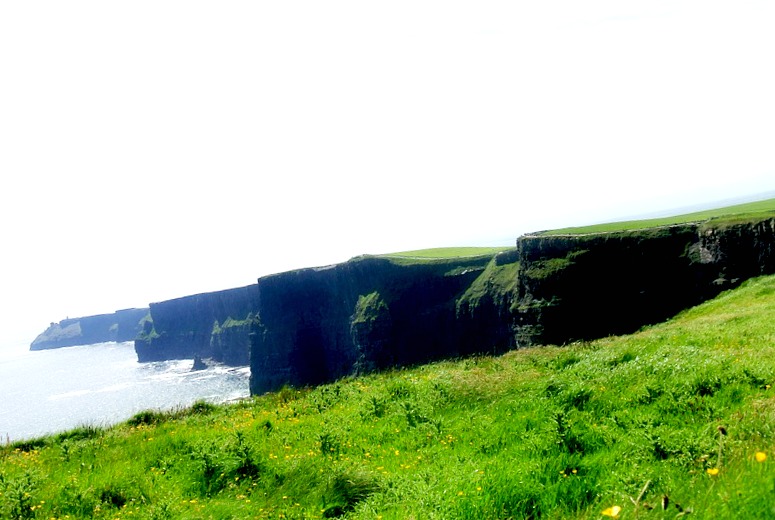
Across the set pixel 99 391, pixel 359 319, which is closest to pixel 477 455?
pixel 359 319

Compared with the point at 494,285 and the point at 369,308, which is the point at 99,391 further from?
the point at 494,285

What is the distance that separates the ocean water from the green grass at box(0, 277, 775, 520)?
73.9 meters

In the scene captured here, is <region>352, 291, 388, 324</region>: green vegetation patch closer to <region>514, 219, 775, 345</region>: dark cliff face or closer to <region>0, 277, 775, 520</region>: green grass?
<region>514, 219, 775, 345</region>: dark cliff face

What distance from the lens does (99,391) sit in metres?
131

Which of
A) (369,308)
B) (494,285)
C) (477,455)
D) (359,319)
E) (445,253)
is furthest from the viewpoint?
(445,253)

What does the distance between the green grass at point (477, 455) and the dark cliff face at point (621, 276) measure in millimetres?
38122

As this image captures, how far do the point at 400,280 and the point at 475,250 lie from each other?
1924cm

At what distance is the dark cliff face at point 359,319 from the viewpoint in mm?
93188

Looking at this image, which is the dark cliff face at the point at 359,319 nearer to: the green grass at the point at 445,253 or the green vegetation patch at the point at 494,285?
the green vegetation patch at the point at 494,285

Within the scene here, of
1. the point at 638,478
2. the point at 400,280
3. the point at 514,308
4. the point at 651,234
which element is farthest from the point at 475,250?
the point at 638,478

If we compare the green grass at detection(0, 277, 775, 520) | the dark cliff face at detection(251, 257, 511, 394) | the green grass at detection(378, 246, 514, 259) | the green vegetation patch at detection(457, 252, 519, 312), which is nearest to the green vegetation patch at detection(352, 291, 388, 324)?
the dark cliff face at detection(251, 257, 511, 394)

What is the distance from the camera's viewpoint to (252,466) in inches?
372

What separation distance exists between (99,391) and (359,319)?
7735 cm

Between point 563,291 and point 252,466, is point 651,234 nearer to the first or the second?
point 563,291
